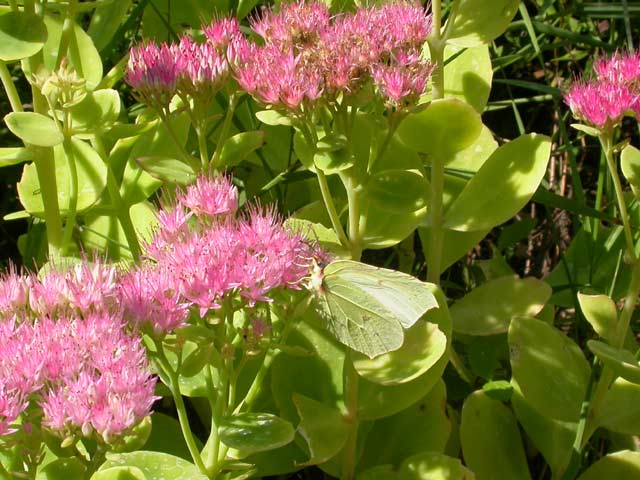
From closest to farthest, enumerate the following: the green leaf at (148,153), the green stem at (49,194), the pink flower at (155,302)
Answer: the pink flower at (155,302) → the green stem at (49,194) → the green leaf at (148,153)

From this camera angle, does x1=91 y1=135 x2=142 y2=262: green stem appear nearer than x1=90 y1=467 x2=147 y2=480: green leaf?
No

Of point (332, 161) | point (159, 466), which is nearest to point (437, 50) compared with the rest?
point (332, 161)

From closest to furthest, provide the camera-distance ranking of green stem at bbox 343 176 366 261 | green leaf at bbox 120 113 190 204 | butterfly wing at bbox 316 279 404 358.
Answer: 1. butterfly wing at bbox 316 279 404 358
2. green stem at bbox 343 176 366 261
3. green leaf at bbox 120 113 190 204

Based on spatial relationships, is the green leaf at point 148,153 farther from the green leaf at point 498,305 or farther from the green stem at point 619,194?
the green stem at point 619,194

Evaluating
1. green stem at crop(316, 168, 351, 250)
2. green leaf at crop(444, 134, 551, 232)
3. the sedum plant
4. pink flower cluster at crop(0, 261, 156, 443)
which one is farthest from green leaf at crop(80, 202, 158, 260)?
green leaf at crop(444, 134, 551, 232)

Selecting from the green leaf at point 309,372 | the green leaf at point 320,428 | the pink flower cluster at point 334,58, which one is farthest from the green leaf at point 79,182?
the green leaf at point 320,428

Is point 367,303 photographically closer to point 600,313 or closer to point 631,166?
point 600,313

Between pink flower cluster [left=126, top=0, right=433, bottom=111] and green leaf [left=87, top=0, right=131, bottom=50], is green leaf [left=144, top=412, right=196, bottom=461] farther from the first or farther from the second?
green leaf [left=87, top=0, right=131, bottom=50]
